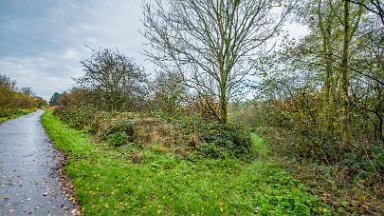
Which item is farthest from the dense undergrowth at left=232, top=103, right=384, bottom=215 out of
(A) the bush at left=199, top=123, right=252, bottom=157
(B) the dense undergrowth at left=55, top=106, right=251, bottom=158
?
(B) the dense undergrowth at left=55, top=106, right=251, bottom=158

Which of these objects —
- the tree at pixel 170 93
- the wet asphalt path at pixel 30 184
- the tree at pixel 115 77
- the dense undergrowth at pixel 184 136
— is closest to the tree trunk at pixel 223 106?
the dense undergrowth at pixel 184 136

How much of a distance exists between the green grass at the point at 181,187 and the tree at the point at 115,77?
10.4m

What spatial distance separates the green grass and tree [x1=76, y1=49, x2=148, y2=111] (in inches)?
410

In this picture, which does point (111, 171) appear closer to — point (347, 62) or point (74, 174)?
point (74, 174)

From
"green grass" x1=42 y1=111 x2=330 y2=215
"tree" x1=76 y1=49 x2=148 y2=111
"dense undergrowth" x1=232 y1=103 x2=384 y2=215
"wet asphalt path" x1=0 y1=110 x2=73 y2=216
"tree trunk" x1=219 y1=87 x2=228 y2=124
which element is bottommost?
"wet asphalt path" x1=0 y1=110 x2=73 y2=216

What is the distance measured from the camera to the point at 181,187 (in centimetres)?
507

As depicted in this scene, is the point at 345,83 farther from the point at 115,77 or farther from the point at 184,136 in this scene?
the point at 115,77

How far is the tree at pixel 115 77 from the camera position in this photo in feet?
56.9

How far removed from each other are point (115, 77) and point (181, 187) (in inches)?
567

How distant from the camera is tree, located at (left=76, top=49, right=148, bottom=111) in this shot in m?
17.4

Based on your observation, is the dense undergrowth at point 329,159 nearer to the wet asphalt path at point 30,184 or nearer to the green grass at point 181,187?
the green grass at point 181,187

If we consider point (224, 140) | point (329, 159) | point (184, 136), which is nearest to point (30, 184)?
point (184, 136)

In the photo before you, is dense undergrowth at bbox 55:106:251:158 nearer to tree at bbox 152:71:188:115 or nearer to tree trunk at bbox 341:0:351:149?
tree at bbox 152:71:188:115

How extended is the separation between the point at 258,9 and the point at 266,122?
17.4ft
